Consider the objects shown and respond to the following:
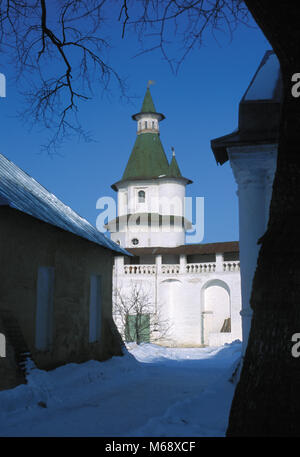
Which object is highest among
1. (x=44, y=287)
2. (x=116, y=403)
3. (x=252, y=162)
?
(x=252, y=162)

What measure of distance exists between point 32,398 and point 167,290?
2369 cm

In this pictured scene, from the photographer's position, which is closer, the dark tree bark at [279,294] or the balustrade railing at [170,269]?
the dark tree bark at [279,294]

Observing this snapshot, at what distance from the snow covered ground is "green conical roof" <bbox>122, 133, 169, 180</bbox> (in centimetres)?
2681

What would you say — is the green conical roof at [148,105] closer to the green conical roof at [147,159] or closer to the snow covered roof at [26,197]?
the green conical roof at [147,159]

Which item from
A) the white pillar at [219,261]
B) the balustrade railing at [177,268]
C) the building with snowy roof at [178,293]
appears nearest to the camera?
the building with snowy roof at [178,293]

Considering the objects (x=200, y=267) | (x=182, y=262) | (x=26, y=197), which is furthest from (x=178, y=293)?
(x=26, y=197)

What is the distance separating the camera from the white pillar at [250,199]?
9023 millimetres

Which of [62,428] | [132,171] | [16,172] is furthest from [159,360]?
[132,171]

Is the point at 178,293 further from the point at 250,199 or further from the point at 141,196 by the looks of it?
the point at 250,199

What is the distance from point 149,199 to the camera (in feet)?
130

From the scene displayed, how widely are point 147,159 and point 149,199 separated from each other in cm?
392

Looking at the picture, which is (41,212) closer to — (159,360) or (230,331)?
(159,360)

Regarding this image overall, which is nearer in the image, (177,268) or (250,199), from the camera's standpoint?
(250,199)

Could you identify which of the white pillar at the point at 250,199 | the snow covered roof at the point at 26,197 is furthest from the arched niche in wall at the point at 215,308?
the white pillar at the point at 250,199
